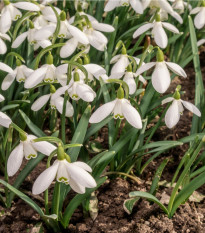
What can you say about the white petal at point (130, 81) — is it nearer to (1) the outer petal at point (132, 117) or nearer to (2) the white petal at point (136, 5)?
(1) the outer petal at point (132, 117)

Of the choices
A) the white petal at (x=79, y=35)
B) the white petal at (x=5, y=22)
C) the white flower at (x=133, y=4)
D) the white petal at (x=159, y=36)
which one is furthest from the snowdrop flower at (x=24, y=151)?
the white flower at (x=133, y=4)

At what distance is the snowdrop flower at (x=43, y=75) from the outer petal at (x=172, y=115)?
531mm

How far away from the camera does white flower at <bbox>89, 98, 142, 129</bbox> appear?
1.63 m

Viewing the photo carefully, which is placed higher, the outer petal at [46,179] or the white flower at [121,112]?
the white flower at [121,112]

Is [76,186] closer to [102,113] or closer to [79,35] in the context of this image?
[102,113]

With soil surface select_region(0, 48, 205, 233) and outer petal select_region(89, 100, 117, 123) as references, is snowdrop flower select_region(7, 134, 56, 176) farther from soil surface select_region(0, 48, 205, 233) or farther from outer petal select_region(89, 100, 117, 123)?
soil surface select_region(0, 48, 205, 233)

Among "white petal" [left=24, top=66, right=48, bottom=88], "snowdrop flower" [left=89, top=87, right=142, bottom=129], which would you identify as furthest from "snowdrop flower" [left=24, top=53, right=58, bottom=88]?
"snowdrop flower" [left=89, top=87, right=142, bottom=129]

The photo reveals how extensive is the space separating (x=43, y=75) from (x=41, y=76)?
Answer: 0.01 m

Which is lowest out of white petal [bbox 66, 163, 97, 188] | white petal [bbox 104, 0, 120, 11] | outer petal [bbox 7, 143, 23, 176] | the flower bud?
outer petal [bbox 7, 143, 23, 176]

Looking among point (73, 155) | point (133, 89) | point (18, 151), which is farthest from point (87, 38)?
point (18, 151)

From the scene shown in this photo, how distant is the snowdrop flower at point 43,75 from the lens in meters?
1.79

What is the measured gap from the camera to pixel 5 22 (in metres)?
2.07

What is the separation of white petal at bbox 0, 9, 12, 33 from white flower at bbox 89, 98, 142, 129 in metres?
0.74

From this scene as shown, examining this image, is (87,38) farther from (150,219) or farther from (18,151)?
(150,219)
